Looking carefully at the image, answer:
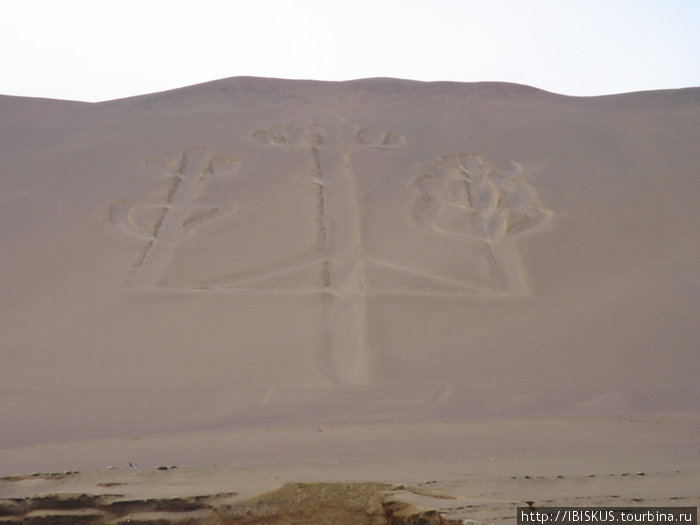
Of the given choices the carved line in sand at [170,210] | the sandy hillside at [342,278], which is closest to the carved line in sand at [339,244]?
the sandy hillside at [342,278]

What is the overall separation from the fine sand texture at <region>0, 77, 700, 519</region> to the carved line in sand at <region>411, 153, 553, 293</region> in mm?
31

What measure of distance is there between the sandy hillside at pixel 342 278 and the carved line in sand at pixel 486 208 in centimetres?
3

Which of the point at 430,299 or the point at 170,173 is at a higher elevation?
the point at 170,173

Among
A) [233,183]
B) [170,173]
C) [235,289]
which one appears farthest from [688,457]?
[170,173]

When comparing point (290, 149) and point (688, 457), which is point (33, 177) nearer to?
point (290, 149)

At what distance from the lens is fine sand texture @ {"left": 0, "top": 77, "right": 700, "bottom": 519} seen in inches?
149

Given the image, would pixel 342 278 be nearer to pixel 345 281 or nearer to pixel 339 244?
pixel 345 281

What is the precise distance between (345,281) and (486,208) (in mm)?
2090

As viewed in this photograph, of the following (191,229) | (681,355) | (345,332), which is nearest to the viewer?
(681,355)

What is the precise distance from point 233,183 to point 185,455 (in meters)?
5.19

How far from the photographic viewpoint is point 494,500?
241 cm

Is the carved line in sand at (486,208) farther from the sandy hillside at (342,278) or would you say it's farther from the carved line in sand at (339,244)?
the carved line in sand at (339,244)

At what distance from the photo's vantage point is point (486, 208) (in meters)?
7.59

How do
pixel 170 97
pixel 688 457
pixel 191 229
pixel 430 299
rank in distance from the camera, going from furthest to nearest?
1. pixel 170 97
2. pixel 191 229
3. pixel 430 299
4. pixel 688 457
